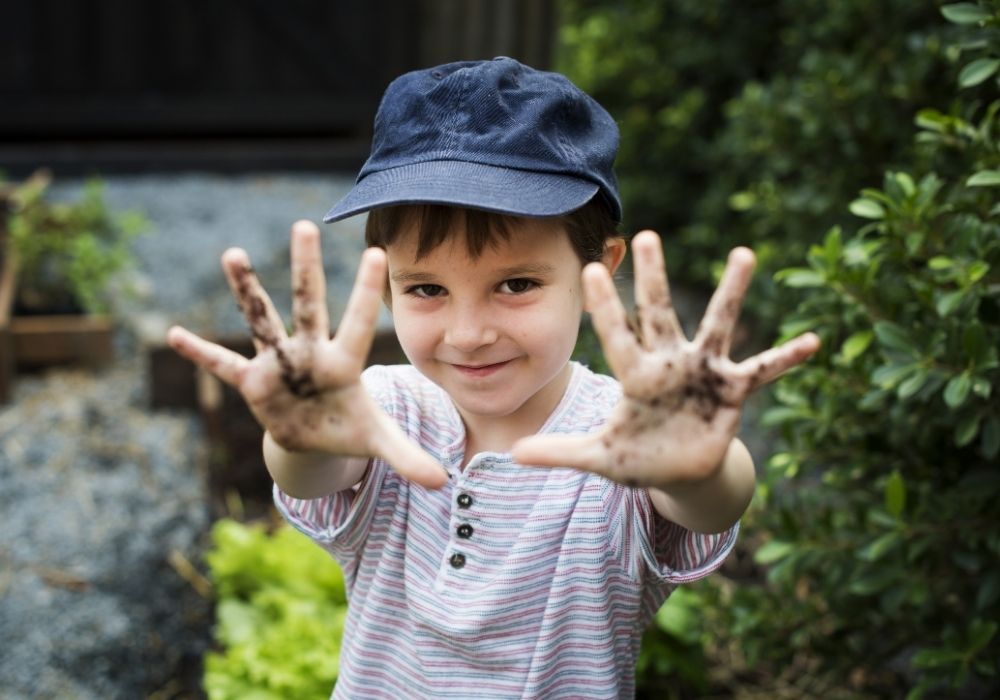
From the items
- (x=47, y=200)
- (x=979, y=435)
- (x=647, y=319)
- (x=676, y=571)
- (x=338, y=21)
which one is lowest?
(x=47, y=200)

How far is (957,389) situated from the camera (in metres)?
1.88

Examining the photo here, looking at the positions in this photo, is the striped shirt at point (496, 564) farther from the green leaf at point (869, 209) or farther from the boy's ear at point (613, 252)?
the green leaf at point (869, 209)

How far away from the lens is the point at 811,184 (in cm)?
335

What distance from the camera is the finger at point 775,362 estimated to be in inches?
50.3

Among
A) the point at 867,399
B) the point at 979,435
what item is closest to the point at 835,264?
the point at 867,399

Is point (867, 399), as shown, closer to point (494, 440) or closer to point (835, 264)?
point (835, 264)

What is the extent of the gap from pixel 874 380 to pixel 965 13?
66cm

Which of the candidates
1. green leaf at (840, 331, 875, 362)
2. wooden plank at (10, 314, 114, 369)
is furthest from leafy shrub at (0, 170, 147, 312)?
green leaf at (840, 331, 875, 362)

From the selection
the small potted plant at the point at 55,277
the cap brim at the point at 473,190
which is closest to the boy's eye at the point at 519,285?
the cap brim at the point at 473,190

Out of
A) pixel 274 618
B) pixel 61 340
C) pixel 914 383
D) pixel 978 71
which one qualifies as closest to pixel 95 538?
pixel 274 618

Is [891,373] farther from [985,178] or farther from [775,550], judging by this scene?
[775,550]

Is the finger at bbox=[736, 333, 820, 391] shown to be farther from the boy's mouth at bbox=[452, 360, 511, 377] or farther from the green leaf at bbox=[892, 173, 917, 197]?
the green leaf at bbox=[892, 173, 917, 197]

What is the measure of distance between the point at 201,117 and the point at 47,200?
1.22 m

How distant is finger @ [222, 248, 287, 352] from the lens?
1.33m
